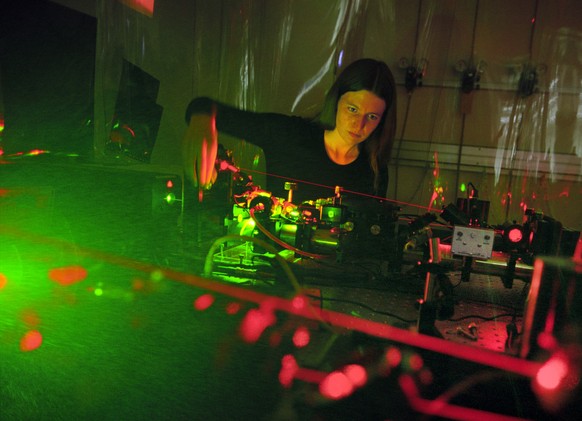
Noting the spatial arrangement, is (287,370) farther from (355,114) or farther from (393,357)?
(355,114)

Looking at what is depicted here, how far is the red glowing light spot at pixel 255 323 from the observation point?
28.2 inches

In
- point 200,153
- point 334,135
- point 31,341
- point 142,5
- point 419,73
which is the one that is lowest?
point 31,341

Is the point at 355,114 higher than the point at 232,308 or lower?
higher

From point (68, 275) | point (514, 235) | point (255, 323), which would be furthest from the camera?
point (68, 275)

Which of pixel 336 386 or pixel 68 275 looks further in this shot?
pixel 68 275

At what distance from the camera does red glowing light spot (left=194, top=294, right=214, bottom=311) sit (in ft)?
2.77

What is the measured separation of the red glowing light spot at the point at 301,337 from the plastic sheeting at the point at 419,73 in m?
1.08

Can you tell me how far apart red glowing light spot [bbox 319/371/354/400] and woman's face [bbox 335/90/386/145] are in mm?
1137

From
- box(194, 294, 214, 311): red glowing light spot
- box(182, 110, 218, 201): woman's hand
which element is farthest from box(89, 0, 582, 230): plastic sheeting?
box(194, 294, 214, 311): red glowing light spot

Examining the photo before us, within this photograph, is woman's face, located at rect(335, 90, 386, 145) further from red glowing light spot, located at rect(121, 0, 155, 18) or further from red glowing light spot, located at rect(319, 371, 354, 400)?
red glowing light spot, located at rect(319, 371, 354, 400)

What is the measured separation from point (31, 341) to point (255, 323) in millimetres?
383

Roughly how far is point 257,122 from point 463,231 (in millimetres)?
1130

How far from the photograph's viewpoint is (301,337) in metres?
0.72

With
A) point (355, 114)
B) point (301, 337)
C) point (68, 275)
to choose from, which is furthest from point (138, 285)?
point (355, 114)
